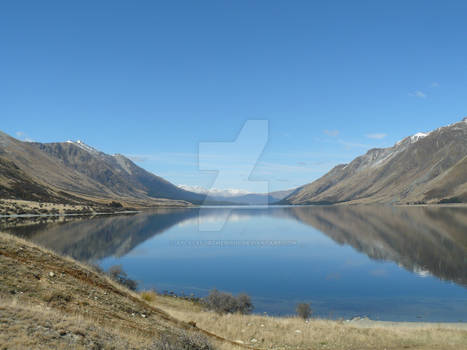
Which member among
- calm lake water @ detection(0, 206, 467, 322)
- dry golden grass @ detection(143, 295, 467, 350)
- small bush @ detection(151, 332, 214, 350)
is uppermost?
small bush @ detection(151, 332, 214, 350)

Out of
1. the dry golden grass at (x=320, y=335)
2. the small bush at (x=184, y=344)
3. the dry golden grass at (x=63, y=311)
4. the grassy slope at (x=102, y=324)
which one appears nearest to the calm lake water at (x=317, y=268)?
the dry golden grass at (x=320, y=335)

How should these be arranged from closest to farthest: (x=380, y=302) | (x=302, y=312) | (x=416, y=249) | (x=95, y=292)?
(x=95, y=292) → (x=302, y=312) → (x=380, y=302) → (x=416, y=249)

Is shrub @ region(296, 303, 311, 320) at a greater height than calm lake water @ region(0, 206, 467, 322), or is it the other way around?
shrub @ region(296, 303, 311, 320)

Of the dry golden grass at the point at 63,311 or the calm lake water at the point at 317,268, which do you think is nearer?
the dry golden grass at the point at 63,311

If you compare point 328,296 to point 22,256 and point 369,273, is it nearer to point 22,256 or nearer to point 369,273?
point 369,273

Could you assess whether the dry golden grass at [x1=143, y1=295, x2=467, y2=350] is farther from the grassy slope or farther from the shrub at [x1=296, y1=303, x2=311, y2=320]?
the shrub at [x1=296, y1=303, x2=311, y2=320]

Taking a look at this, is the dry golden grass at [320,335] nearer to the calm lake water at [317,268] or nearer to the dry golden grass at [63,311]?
the dry golden grass at [63,311]

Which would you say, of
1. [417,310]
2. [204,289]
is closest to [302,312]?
[417,310]

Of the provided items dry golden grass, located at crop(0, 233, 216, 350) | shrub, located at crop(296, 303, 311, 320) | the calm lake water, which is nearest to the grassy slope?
dry golden grass, located at crop(0, 233, 216, 350)

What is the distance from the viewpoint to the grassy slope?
32.1 ft

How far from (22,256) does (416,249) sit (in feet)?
236

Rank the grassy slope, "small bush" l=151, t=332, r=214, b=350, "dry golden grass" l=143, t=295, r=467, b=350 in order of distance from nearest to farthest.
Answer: the grassy slope < "small bush" l=151, t=332, r=214, b=350 < "dry golden grass" l=143, t=295, r=467, b=350

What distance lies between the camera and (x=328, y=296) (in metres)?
39.1

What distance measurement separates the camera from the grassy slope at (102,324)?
9.79 m
